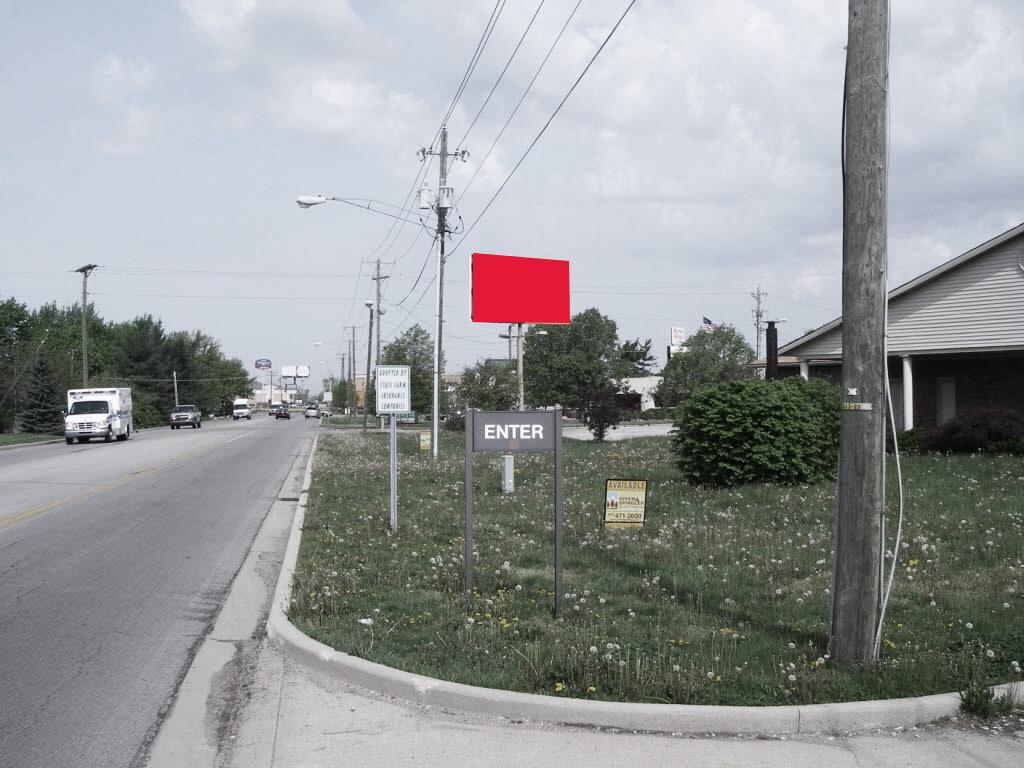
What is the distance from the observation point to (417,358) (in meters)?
65.7

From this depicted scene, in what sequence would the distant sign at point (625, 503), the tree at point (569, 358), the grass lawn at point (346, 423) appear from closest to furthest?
the distant sign at point (625, 503), the grass lawn at point (346, 423), the tree at point (569, 358)

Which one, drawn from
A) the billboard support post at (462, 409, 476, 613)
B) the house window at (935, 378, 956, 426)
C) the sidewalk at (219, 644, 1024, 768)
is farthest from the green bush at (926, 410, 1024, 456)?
the sidewalk at (219, 644, 1024, 768)

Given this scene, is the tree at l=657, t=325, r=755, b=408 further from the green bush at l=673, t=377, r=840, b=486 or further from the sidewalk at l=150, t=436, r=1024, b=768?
the sidewalk at l=150, t=436, r=1024, b=768

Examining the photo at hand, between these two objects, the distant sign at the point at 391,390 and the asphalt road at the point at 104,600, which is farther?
the distant sign at the point at 391,390

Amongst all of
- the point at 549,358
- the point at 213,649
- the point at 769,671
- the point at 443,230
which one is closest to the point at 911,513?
the point at 769,671

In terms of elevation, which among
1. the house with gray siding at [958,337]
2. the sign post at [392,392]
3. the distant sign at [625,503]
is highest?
the house with gray siding at [958,337]

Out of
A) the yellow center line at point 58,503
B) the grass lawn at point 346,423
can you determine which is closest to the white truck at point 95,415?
the yellow center line at point 58,503

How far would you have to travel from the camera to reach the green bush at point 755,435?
581 inches

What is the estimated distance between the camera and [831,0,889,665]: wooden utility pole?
5.69 metres

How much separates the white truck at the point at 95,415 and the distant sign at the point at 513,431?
Result: 39992 millimetres

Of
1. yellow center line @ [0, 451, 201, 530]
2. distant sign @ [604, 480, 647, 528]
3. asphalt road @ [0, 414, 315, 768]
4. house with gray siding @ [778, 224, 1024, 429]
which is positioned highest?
house with gray siding @ [778, 224, 1024, 429]

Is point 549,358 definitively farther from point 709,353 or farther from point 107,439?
point 107,439

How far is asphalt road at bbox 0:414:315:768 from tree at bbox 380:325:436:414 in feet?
117

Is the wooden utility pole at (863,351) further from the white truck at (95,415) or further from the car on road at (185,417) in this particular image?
the car on road at (185,417)
